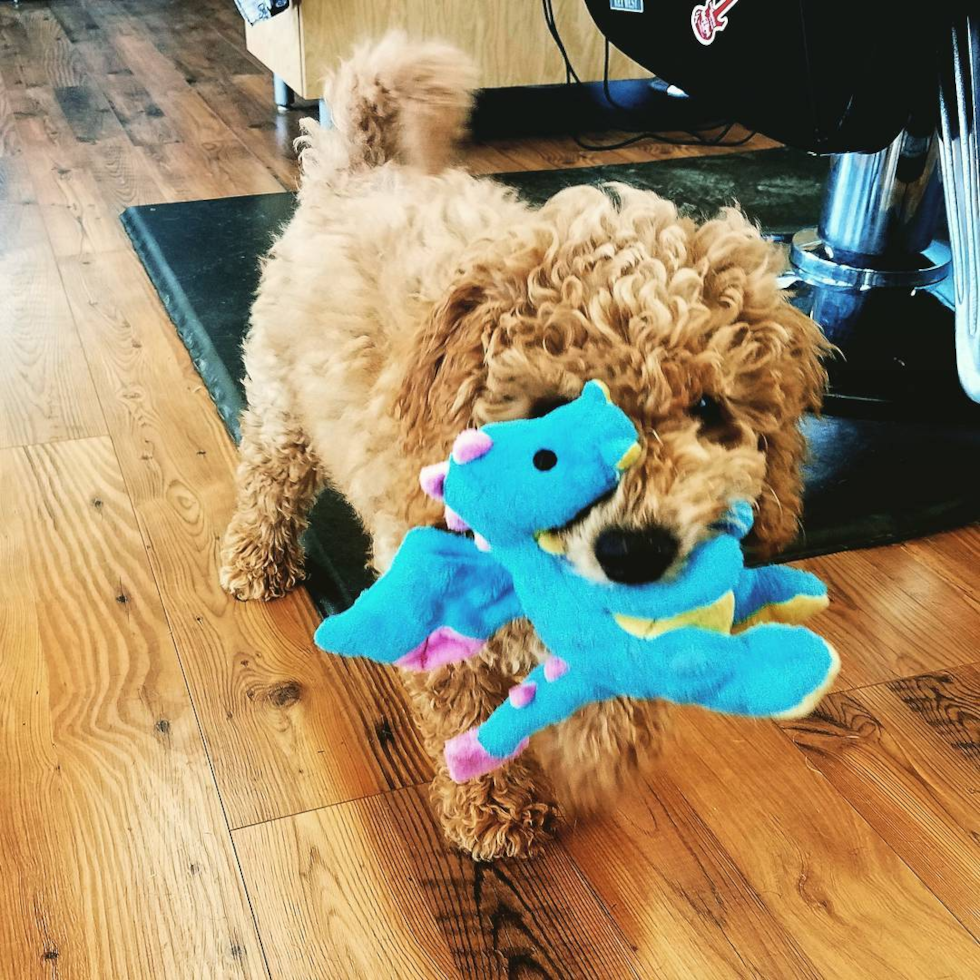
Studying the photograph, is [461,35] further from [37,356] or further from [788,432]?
[788,432]

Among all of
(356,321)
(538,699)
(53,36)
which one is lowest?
(53,36)

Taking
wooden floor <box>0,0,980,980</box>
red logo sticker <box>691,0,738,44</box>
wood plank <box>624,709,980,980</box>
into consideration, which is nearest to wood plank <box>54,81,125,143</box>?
wooden floor <box>0,0,980,980</box>

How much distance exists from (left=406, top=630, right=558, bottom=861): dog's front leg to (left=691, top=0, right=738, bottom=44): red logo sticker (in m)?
1.29

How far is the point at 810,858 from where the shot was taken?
126cm

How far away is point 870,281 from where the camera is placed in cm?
224

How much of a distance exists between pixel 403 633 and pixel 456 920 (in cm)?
42

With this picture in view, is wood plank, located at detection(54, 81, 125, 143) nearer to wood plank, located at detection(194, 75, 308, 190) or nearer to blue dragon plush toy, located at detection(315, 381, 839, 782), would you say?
wood plank, located at detection(194, 75, 308, 190)

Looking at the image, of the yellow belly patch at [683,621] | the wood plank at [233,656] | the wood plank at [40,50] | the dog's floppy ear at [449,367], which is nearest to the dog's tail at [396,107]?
the dog's floppy ear at [449,367]

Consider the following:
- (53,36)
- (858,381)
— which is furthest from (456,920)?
(53,36)

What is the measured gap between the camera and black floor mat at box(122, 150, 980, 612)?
1810 millimetres

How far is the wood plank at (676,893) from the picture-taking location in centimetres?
114

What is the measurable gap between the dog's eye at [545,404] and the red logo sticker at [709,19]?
1.21 m

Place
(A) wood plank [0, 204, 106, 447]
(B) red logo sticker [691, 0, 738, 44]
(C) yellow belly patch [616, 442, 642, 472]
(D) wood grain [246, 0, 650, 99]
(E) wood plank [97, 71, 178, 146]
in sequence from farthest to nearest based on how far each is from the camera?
(E) wood plank [97, 71, 178, 146] → (D) wood grain [246, 0, 650, 99] → (A) wood plank [0, 204, 106, 447] → (B) red logo sticker [691, 0, 738, 44] → (C) yellow belly patch [616, 442, 642, 472]

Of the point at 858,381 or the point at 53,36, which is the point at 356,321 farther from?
the point at 53,36
